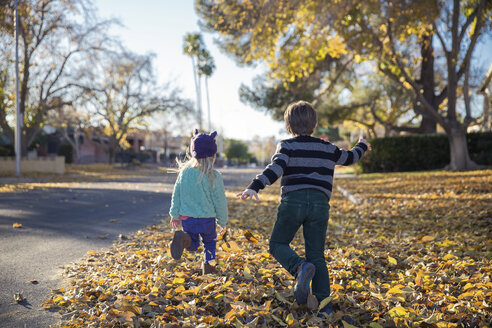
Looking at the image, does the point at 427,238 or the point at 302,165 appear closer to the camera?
the point at 302,165

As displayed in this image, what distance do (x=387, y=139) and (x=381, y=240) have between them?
16639mm

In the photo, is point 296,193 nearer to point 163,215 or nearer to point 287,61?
point 163,215

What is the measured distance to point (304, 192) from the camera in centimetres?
295

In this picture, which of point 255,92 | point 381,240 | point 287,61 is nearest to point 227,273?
point 381,240

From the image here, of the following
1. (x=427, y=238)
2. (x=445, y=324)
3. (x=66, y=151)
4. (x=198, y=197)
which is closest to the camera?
(x=445, y=324)

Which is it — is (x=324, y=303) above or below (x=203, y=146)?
below

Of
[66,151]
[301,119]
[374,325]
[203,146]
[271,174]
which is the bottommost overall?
[374,325]

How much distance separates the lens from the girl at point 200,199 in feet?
11.7

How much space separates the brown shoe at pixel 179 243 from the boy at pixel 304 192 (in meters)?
0.86

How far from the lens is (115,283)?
349 cm

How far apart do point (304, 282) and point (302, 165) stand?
899 millimetres

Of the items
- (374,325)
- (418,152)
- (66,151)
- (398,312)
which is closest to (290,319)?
(374,325)

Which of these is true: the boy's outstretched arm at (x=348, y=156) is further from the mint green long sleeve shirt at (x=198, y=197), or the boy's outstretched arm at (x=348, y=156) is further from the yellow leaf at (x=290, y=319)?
the yellow leaf at (x=290, y=319)

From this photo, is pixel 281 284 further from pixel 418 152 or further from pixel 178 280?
pixel 418 152
